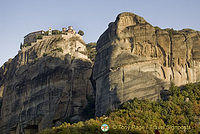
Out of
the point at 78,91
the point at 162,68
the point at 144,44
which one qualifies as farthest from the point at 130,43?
the point at 78,91

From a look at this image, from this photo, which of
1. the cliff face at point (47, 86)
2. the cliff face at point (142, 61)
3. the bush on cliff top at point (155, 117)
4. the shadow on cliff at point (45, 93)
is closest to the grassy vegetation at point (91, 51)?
the cliff face at point (47, 86)

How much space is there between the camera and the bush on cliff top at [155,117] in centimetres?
4582

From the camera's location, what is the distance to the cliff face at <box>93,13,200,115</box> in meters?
55.5

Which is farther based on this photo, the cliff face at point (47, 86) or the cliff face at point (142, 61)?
the cliff face at point (47, 86)

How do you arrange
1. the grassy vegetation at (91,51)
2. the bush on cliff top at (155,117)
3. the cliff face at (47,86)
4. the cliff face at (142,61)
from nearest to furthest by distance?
the bush on cliff top at (155,117), the cliff face at (142,61), the cliff face at (47,86), the grassy vegetation at (91,51)

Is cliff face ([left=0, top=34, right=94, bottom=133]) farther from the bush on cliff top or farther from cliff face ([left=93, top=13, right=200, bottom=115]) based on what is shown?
the bush on cliff top

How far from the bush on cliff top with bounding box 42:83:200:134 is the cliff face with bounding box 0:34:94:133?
14355 mm

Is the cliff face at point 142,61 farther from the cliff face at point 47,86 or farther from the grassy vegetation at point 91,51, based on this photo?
the grassy vegetation at point 91,51

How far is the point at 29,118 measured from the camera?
6931 centimetres

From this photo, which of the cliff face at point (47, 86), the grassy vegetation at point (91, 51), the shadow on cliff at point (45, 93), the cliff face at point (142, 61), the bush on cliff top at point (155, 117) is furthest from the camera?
the grassy vegetation at point (91, 51)

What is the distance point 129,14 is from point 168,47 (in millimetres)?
8335

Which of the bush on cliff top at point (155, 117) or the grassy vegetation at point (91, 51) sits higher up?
the grassy vegetation at point (91, 51)

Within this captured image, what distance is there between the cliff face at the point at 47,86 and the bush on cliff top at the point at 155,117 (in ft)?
47.1

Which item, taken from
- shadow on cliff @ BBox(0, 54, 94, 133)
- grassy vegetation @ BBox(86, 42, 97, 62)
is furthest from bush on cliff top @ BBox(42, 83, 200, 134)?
grassy vegetation @ BBox(86, 42, 97, 62)
